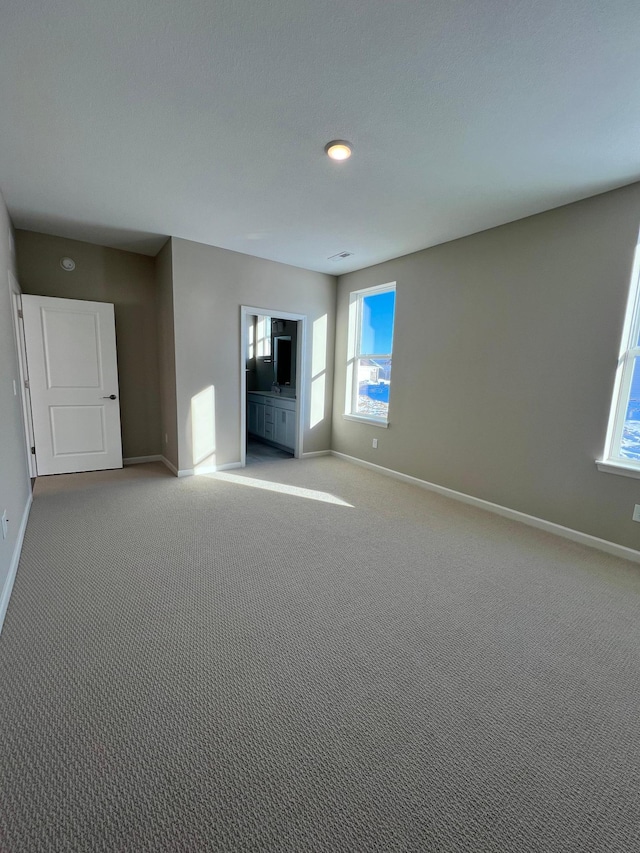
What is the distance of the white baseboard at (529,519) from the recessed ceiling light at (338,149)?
315cm

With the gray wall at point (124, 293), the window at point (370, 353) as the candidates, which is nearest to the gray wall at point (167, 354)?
the gray wall at point (124, 293)

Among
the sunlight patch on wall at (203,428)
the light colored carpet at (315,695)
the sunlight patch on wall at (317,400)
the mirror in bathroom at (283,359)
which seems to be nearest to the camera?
the light colored carpet at (315,695)

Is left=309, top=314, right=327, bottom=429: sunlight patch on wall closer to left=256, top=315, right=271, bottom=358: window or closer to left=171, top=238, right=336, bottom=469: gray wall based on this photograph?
left=171, top=238, right=336, bottom=469: gray wall

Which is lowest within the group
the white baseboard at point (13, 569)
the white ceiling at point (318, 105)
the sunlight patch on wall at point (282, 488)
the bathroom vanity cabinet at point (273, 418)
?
the sunlight patch on wall at point (282, 488)

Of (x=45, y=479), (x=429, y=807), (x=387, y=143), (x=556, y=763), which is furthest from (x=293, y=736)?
(x=45, y=479)

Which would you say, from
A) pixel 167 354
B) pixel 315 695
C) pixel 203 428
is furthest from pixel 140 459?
pixel 315 695

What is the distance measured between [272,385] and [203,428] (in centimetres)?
221

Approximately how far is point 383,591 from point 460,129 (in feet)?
8.90

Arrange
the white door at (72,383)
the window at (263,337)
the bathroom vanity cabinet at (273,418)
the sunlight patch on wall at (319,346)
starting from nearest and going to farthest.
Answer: the white door at (72,383)
the sunlight patch on wall at (319,346)
the bathroom vanity cabinet at (273,418)
the window at (263,337)

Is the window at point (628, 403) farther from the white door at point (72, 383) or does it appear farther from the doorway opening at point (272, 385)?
the white door at point (72, 383)

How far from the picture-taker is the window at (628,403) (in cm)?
267

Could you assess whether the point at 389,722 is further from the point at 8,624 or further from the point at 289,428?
the point at 289,428

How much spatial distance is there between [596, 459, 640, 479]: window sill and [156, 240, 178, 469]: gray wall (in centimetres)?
413

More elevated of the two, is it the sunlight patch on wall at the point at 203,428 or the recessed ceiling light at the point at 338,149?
the recessed ceiling light at the point at 338,149
